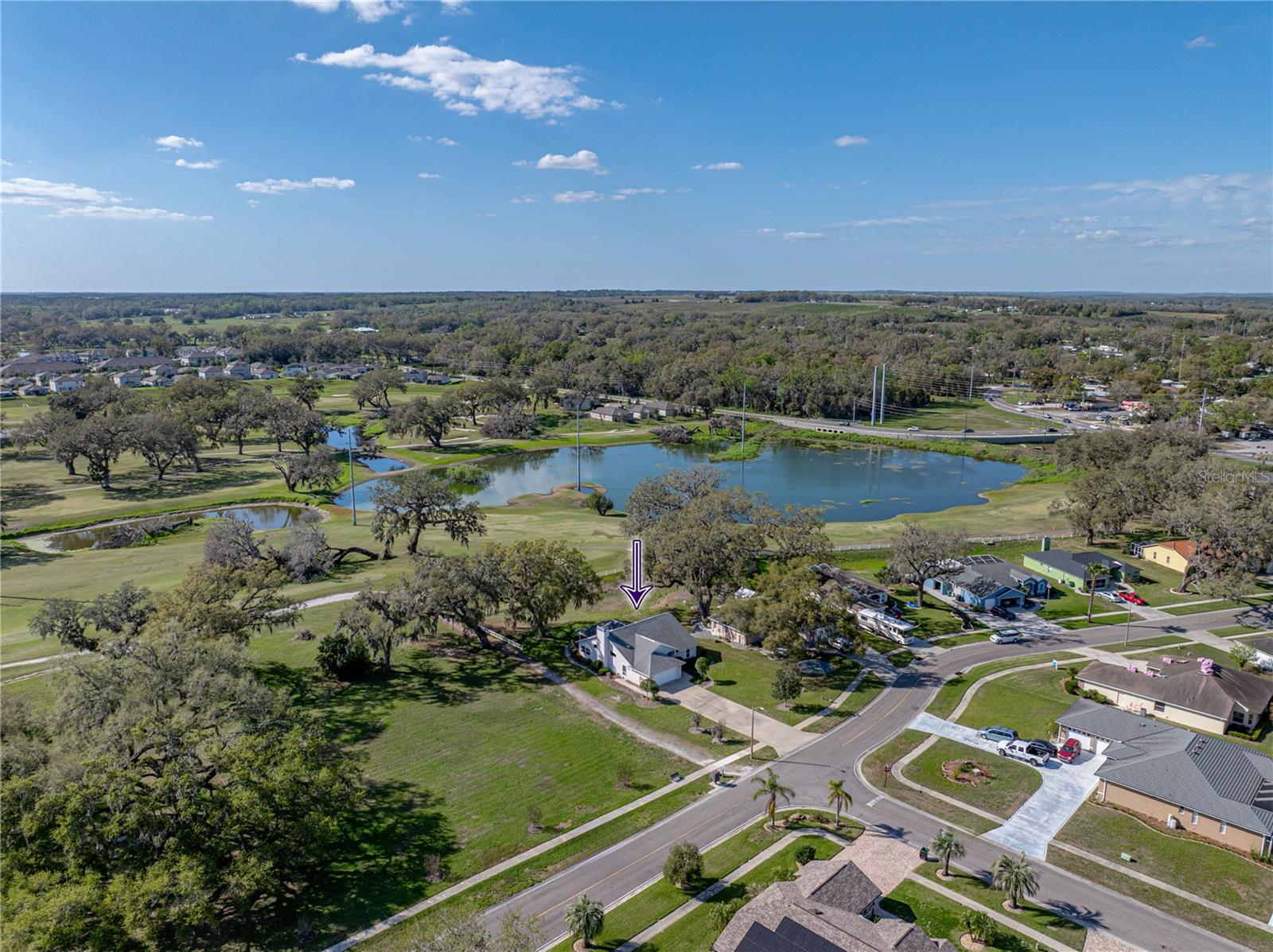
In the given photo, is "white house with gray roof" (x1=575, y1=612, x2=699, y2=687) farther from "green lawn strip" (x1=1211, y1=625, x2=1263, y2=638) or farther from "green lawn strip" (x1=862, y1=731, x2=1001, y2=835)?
"green lawn strip" (x1=1211, y1=625, x2=1263, y2=638)

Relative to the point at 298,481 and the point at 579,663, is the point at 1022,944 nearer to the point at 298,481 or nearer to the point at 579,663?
the point at 579,663

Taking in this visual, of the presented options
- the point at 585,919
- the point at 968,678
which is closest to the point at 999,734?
the point at 968,678

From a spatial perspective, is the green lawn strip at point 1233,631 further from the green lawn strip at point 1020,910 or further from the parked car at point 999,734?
the green lawn strip at point 1020,910

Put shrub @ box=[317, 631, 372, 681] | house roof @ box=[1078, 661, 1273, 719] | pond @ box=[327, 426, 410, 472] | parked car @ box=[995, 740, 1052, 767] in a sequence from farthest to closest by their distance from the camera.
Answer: pond @ box=[327, 426, 410, 472], shrub @ box=[317, 631, 372, 681], house roof @ box=[1078, 661, 1273, 719], parked car @ box=[995, 740, 1052, 767]

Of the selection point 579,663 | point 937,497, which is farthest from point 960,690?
point 937,497

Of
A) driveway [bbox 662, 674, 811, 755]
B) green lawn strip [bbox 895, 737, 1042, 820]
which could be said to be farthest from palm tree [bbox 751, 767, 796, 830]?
green lawn strip [bbox 895, 737, 1042, 820]
